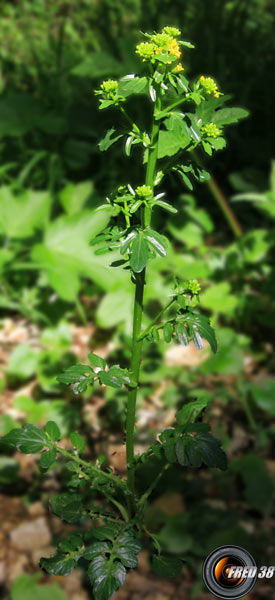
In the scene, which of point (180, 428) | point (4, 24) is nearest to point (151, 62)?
point (180, 428)

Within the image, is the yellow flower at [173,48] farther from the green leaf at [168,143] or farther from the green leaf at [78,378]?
the green leaf at [78,378]

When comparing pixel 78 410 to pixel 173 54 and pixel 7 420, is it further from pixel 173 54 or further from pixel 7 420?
pixel 173 54

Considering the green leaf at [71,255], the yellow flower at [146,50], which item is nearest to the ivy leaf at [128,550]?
the yellow flower at [146,50]

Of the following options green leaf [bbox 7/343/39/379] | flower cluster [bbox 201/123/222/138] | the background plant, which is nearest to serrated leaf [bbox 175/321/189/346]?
flower cluster [bbox 201/123/222/138]

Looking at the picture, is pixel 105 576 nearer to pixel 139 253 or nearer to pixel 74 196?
pixel 139 253

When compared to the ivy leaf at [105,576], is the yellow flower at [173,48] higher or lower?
higher

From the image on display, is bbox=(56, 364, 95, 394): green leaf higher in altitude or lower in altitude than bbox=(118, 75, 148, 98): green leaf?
lower

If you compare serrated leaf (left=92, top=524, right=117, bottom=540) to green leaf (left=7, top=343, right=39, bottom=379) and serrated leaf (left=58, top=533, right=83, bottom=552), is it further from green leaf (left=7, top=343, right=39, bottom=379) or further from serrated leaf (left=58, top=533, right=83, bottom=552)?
green leaf (left=7, top=343, right=39, bottom=379)
